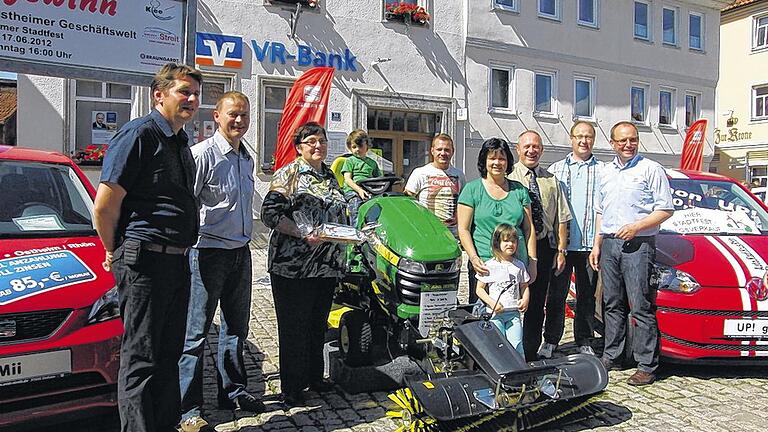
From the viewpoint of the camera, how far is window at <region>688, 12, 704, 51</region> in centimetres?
2214

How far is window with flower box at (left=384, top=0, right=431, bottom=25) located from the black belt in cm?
1340

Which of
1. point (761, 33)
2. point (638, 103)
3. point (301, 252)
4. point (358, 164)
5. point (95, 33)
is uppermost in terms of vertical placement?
point (761, 33)

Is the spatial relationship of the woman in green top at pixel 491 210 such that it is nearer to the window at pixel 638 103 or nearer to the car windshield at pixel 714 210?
the car windshield at pixel 714 210

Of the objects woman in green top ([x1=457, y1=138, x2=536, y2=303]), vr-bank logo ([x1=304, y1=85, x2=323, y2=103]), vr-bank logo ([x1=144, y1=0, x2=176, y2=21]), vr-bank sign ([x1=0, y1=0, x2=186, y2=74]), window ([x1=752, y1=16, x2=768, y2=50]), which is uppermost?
window ([x1=752, y1=16, x2=768, y2=50])

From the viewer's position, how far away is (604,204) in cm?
536

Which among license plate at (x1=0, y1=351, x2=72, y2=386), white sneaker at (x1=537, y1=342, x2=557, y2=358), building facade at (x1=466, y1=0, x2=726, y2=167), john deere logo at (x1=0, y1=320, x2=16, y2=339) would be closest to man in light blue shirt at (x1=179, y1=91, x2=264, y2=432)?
license plate at (x1=0, y1=351, x2=72, y2=386)

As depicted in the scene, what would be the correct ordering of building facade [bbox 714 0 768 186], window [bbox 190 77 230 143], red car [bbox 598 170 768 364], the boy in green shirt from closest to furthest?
red car [bbox 598 170 768 364], the boy in green shirt, window [bbox 190 77 230 143], building facade [bbox 714 0 768 186]

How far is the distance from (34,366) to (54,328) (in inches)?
8.2

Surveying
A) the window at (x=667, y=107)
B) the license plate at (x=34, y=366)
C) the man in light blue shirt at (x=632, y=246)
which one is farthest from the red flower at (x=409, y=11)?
the license plate at (x=34, y=366)

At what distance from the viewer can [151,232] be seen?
3.15 meters

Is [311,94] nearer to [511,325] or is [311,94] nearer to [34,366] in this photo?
[511,325]

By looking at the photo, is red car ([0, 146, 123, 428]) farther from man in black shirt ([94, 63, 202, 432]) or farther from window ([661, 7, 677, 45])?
window ([661, 7, 677, 45])

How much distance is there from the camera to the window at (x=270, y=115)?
14422 mm

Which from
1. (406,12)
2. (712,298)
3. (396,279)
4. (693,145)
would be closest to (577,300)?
(712,298)
